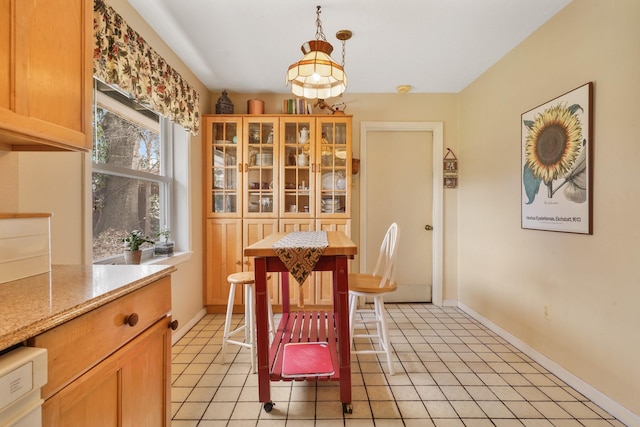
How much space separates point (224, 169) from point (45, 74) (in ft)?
7.24

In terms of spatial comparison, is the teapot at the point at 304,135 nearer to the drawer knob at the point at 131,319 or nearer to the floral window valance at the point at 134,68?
the floral window valance at the point at 134,68

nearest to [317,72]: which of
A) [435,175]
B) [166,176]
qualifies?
[166,176]

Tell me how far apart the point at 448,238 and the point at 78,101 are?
11.1 ft

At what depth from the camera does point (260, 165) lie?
3.20 meters

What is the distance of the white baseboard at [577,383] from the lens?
5.10 feet

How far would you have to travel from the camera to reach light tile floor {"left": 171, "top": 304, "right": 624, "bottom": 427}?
62.6 inches

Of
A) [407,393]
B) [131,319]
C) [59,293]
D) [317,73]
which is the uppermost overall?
[317,73]

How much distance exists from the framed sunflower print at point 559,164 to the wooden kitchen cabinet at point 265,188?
5.17ft

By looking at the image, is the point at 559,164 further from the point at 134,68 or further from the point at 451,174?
the point at 134,68

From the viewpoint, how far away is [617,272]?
161 cm

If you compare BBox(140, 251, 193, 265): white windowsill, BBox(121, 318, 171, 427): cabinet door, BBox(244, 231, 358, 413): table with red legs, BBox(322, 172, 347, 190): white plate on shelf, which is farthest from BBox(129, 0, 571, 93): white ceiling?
BBox(121, 318, 171, 427): cabinet door

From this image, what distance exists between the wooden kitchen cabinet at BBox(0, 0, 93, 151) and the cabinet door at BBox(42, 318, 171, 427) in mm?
749

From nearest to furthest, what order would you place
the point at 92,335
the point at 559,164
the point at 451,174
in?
the point at 92,335, the point at 559,164, the point at 451,174

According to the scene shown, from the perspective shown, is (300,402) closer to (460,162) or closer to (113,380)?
(113,380)
